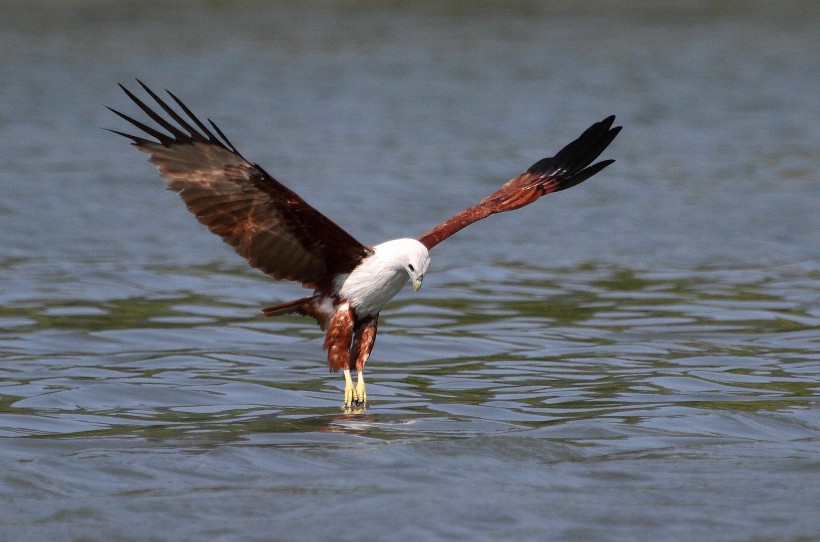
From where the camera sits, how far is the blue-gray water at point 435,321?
23.1ft

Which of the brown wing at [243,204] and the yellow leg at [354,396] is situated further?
the yellow leg at [354,396]

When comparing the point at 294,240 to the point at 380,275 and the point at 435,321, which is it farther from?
the point at 435,321

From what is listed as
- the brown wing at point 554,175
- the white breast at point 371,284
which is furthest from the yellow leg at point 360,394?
the brown wing at point 554,175

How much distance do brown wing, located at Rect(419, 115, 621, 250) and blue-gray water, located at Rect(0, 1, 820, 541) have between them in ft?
3.79

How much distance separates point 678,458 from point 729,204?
10337mm

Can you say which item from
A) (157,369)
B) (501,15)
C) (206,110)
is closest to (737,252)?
(157,369)

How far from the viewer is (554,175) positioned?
10.4 metres

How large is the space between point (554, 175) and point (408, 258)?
2.11 metres

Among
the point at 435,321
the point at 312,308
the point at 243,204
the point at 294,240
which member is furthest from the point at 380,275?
the point at 435,321

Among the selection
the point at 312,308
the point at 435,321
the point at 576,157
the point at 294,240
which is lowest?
the point at 435,321

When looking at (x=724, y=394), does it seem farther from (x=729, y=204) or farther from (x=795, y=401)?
(x=729, y=204)

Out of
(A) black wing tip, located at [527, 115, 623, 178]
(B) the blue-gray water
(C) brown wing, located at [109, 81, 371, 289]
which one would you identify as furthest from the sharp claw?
(A) black wing tip, located at [527, 115, 623, 178]

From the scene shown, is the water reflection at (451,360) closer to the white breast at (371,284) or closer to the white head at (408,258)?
the white breast at (371,284)

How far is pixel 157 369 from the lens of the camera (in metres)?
10.2
